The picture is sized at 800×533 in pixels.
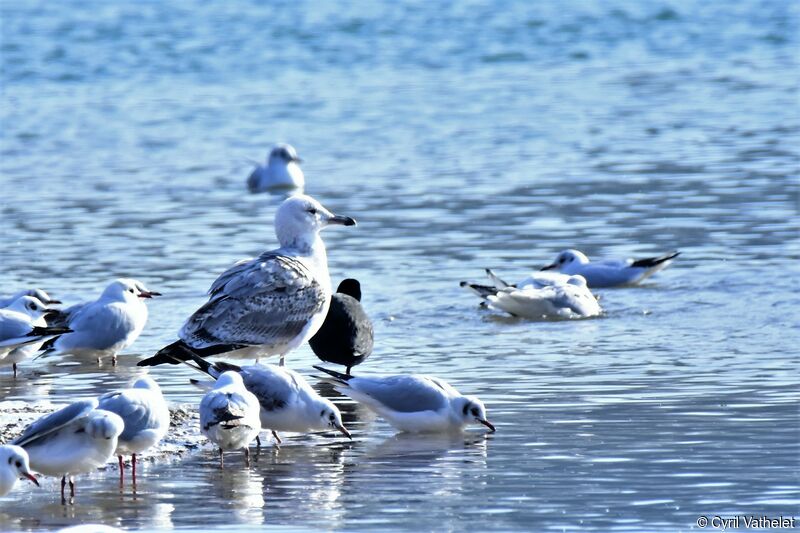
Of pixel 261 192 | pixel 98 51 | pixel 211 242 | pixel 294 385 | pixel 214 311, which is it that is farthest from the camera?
pixel 98 51

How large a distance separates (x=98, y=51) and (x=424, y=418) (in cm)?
3093

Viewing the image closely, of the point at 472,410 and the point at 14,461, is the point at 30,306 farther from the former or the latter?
the point at 14,461

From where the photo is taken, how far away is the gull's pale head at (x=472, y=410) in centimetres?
865

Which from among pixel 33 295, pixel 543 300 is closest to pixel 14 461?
pixel 33 295

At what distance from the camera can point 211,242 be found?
1545 centimetres

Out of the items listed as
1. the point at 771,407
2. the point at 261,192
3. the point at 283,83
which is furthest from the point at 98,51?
the point at 771,407

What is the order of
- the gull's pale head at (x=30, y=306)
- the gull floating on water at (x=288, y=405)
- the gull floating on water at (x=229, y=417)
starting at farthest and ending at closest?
the gull's pale head at (x=30, y=306) < the gull floating on water at (x=288, y=405) < the gull floating on water at (x=229, y=417)

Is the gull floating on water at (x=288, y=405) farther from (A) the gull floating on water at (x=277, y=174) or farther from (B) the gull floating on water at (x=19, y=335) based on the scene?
(A) the gull floating on water at (x=277, y=174)

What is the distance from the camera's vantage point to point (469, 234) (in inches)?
616

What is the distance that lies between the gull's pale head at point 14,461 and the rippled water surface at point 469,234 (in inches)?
9.9

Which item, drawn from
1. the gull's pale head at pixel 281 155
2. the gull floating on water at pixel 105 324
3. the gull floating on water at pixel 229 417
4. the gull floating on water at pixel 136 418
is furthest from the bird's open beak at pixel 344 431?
the gull's pale head at pixel 281 155

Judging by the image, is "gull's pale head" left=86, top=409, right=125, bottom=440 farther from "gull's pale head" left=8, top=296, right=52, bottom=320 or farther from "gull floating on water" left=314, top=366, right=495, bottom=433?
"gull's pale head" left=8, top=296, right=52, bottom=320

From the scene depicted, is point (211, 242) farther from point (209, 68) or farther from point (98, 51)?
point (98, 51)

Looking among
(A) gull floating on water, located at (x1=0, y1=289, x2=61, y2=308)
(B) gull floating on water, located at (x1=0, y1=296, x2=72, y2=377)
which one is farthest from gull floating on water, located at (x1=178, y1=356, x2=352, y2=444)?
(A) gull floating on water, located at (x1=0, y1=289, x2=61, y2=308)
